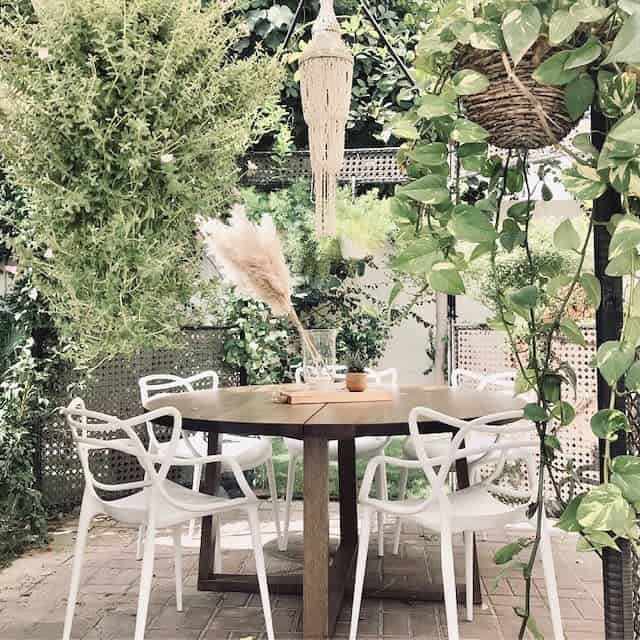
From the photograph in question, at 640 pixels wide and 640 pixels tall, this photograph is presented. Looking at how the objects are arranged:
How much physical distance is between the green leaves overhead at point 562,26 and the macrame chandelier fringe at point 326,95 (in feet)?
8.31

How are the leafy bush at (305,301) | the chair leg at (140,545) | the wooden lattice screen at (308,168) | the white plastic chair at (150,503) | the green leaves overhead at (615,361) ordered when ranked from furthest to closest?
the wooden lattice screen at (308,168) → the leafy bush at (305,301) → the chair leg at (140,545) → the white plastic chair at (150,503) → the green leaves overhead at (615,361)

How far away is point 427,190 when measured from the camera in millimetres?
740

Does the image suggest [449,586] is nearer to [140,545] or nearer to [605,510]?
[605,510]

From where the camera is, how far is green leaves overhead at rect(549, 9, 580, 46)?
1.97ft

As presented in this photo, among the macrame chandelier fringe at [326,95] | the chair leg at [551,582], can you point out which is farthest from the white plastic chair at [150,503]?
the macrame chandelier fringe at [326,95]

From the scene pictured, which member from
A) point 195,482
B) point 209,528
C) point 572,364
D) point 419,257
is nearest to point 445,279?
point 419,257

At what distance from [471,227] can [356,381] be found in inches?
Answer: 82.9

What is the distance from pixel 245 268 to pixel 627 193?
180cm

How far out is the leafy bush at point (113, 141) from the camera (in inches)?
119

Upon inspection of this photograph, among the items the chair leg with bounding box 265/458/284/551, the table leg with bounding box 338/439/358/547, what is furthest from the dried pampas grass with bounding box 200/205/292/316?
the chair leg with bounding box 265/458/284/551

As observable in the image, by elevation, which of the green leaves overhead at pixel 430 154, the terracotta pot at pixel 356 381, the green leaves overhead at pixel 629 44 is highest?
the green leaves overhead at pixel 629 44

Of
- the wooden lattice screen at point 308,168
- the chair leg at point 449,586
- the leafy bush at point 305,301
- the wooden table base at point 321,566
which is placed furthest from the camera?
the wooden lattice screen at point 308,168

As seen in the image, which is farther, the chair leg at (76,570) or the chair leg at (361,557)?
the chair leg at (76,570)

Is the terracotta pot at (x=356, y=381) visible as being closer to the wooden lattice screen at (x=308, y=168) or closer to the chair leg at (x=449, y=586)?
the chair leg at (x=449, y=586)
